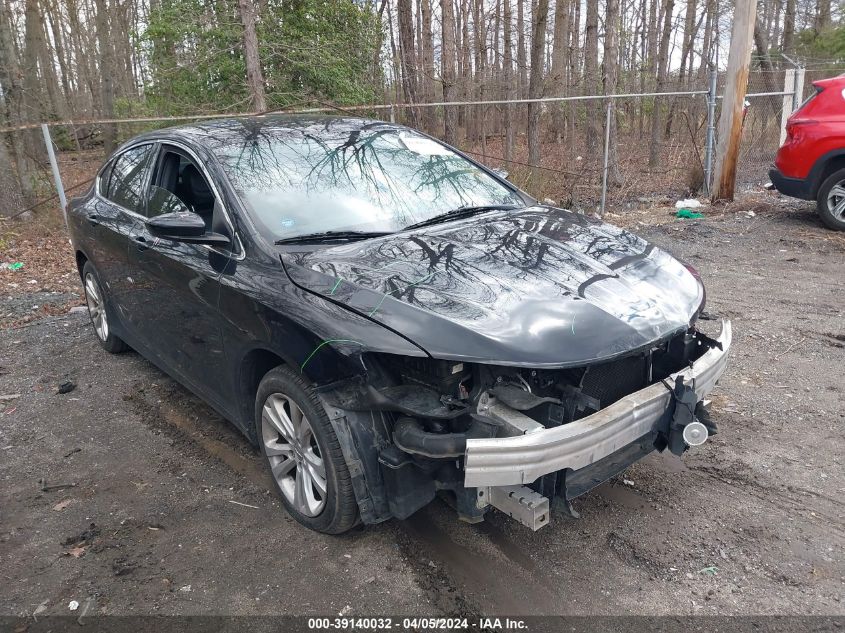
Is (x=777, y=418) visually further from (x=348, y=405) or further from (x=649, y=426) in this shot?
(x=348, y=405)

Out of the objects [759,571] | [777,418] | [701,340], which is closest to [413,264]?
[701,340]

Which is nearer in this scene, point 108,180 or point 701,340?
point 701,340

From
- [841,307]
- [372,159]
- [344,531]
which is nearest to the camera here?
[344,531]

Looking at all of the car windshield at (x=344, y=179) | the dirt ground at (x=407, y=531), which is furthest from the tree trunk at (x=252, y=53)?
the dirt ground at (x=407, y=531)

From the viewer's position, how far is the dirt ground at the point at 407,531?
2.59 metres

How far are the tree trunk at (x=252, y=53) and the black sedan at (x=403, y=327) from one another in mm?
6742

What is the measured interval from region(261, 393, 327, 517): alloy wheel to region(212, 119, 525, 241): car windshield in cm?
84

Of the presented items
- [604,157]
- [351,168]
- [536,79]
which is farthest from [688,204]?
[351,168]

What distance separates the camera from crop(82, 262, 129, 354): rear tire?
199 inches

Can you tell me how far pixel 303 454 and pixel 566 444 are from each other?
121 cm

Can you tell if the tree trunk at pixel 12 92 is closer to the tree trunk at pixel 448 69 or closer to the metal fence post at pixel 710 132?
the tree trunk at pixel 448 69

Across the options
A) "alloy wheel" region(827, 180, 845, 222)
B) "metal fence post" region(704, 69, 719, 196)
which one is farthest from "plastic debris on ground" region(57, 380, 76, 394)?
"metal fence post" region(704, 69, 719, 196)

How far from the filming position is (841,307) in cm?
575

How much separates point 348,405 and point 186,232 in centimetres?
128
